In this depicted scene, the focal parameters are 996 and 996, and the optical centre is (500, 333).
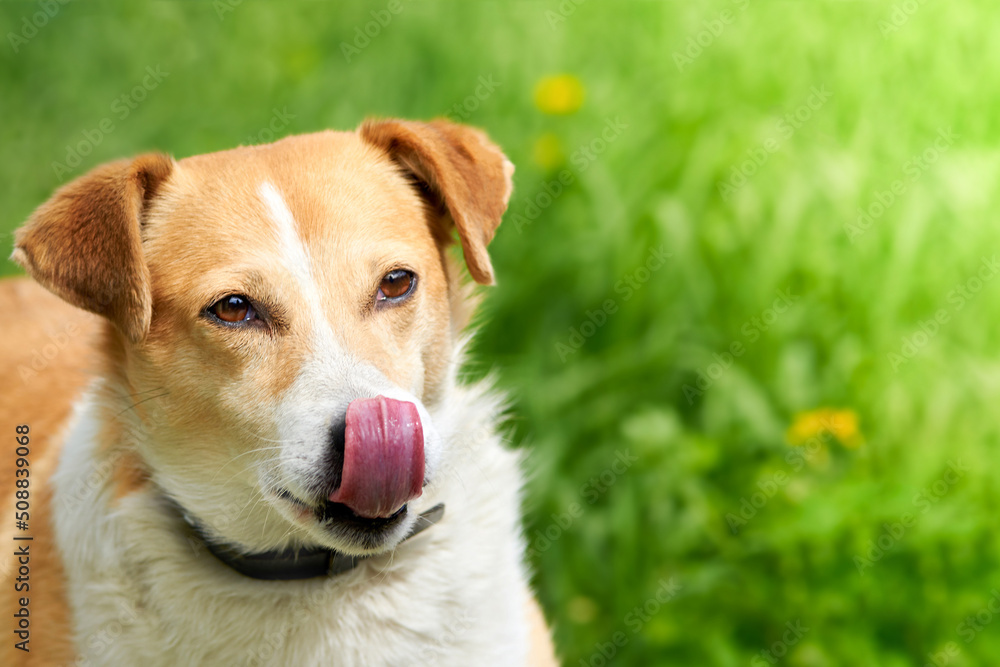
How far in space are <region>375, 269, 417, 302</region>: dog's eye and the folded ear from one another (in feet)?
0.65

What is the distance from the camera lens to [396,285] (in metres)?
2.52

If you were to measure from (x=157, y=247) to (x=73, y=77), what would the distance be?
378cm

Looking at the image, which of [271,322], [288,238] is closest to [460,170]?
[288,238]

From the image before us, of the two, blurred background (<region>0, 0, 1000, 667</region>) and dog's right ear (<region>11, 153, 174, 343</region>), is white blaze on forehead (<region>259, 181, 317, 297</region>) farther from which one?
blurred background (<region>0, 0, 1000, 667</region>)

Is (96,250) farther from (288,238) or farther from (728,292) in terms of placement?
(728,292)

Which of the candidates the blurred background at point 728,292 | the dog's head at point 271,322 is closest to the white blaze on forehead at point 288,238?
the dog's head at point 271,322

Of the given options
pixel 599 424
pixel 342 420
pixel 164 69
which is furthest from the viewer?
pixel 164 69

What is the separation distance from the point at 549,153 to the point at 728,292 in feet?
3.46

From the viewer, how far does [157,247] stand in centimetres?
254

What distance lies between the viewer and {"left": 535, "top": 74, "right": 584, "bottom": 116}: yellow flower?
4676 millimetres

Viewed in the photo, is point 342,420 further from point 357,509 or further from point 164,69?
point 164,69

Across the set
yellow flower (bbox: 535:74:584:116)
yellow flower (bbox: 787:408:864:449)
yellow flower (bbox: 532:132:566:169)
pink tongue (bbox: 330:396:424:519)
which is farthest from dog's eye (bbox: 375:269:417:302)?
yellow flower (bbox: 535:74:584:116)

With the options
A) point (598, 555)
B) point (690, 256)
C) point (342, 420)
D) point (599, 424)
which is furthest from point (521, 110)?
point (342, 420)

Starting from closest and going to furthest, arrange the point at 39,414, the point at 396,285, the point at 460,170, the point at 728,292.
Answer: the point at 396,285, the point at 460,170, the point at 39,414, the point at 728,292
